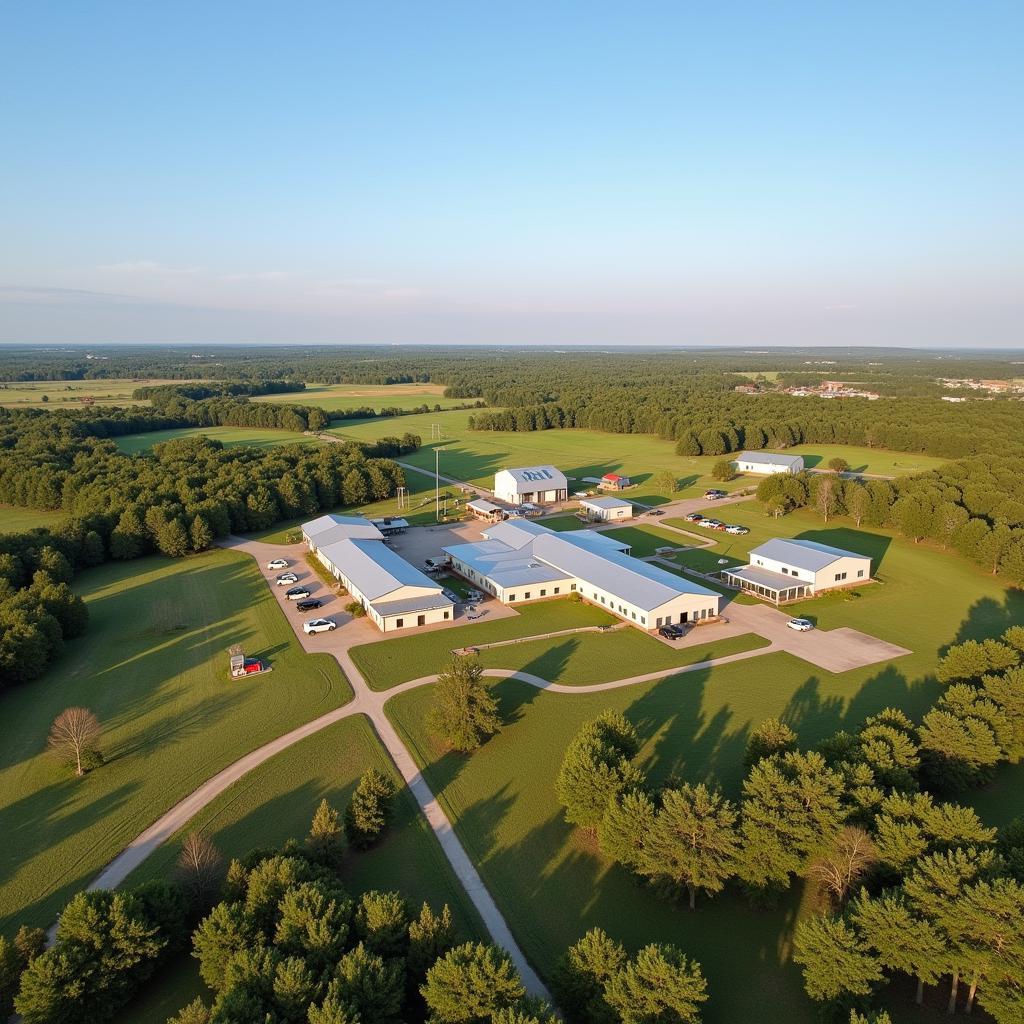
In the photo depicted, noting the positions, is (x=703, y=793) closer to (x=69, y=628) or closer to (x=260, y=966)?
(x=260, y=966)

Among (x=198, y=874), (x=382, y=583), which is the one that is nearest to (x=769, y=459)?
(x=382, y=583)

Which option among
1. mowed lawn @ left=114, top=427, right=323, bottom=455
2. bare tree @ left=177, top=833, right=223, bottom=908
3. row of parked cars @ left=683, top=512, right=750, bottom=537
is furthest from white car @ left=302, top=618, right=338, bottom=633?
mowed lawn @ left=114, top=427, right=323, bottom=455

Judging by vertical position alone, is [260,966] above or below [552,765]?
above

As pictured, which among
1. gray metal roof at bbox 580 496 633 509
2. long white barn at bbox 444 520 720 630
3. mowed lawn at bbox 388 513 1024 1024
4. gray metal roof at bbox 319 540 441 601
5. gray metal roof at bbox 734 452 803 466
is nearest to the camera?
mowed lawn at bbox 388 513 1024 1024

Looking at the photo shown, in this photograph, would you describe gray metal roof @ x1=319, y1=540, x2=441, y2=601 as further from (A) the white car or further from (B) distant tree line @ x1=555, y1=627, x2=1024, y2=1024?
(B) distant tree line @ x1=555, y1=627, x2=1024, y2=1024

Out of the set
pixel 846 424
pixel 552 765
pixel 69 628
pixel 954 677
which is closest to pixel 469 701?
pixel 552 765

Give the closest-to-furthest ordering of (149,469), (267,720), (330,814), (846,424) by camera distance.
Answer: (330,814), (267,720), (149,469), (846,424)

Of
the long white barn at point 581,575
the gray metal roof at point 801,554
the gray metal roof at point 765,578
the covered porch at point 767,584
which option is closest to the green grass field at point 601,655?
the long white barn at point 581,575

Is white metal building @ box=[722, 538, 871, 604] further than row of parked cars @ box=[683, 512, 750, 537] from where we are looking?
No
